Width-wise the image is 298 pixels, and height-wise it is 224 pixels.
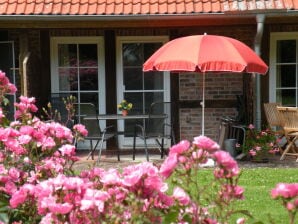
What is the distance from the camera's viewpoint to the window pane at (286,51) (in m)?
10.1

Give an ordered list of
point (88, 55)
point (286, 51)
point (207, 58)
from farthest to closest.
Result: point (88, 55)
point (286, 51)
point (207, 58)

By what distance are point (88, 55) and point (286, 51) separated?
11.3 feet

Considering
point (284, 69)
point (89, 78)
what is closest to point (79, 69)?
point (89, 78)

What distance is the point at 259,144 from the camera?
894 centimetres

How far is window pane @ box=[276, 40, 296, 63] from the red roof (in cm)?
102

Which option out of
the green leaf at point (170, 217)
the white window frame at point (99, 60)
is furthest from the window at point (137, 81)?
the green leaf at point (170, 217)

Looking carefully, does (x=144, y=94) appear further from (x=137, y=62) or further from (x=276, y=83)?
(x=276, y=83)

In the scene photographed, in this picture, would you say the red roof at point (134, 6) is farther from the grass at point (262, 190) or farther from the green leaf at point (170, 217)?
the green leaf at point (170, 217)

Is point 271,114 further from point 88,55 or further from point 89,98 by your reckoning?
Answer: point 88,55

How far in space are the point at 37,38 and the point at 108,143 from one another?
2.21m

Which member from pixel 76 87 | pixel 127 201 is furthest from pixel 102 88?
pixel 127 201

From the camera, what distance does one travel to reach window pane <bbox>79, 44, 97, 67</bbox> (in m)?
10.3

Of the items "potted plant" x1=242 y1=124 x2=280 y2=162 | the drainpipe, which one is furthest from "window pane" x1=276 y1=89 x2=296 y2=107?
"potted plant" x1=242 y1=124 x2=280 y2=162

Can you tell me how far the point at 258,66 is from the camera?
7605 millimetres
